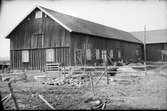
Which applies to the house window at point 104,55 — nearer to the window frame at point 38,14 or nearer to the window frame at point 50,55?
the window frame at point 50,55

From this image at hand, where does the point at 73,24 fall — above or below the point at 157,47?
above

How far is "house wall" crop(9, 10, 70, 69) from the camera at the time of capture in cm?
1568

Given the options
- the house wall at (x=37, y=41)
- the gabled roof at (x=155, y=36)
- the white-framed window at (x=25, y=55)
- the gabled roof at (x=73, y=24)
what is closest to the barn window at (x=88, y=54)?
the gabled roof at (x=73, y=24)

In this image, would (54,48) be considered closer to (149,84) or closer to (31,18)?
(31,18)

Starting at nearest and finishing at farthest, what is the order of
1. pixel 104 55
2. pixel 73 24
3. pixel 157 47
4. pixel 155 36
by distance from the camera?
pixel 73 24
pixel 104 55
pixel 157 47
pixel 155 36

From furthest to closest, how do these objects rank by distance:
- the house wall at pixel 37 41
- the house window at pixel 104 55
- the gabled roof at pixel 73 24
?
the house window at pixel 104 55 < the house wall at pixel 37 41 < the gabled roof at pixel 73 24

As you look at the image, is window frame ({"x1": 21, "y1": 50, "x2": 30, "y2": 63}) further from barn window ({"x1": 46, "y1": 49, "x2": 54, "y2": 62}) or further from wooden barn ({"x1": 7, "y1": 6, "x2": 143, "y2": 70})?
barn window ({"x1": 46, "y1": 49, "x2": 54, "y2": 62})

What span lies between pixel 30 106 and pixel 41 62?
10791mm

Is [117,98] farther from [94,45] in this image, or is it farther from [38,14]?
[38,14]

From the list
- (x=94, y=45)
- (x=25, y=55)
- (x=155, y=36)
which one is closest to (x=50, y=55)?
(x=25, y=55)

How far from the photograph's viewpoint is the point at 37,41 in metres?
16.8

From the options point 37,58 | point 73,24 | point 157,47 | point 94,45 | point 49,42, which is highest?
point 73,24

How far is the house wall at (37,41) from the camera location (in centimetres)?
1568

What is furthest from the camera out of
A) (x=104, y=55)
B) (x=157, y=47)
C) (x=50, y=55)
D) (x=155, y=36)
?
(x=155, y=36)
